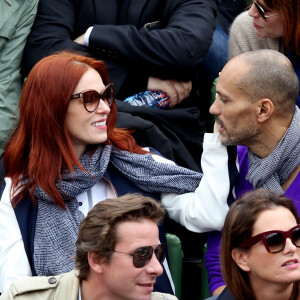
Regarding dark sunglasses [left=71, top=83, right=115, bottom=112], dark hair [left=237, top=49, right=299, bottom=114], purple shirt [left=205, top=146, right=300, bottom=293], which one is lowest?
purple shirt [left=205, top=146, right=300, bottom=293]

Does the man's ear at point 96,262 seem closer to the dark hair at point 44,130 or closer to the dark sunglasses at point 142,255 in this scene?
the dark sunglasses at point 142,255

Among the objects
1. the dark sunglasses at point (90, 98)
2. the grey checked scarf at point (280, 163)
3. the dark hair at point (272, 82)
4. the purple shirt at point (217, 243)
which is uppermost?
the dark hair at point (272, 82)

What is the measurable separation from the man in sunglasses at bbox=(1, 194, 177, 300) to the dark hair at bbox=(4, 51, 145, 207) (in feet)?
2.11

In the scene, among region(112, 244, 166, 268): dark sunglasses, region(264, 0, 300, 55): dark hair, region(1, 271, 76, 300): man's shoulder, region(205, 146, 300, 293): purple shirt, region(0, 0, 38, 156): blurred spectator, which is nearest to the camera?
region(112, 244, 166, 268): dark sunglasses

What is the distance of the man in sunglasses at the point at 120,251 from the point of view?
11.3 feet

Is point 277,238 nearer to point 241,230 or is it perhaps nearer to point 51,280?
point 241,230

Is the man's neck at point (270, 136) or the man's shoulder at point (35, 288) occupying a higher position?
the man's neck at point (270, 136)

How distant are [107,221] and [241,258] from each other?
0.54 metres

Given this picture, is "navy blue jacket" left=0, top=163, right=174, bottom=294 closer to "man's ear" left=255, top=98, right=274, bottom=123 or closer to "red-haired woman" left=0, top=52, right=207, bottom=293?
"red-haired woman" left=0, top=52, right=207, bottom=293

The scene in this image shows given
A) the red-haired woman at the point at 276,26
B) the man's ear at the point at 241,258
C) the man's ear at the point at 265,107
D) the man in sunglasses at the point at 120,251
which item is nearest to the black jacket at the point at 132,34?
the red-haired woman at the point at 276,26

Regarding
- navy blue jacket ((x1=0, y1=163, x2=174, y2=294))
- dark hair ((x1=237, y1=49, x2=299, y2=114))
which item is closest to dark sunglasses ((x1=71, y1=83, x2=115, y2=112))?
navy blue jacket ((x1=0, y1=163, x2=174, y2=294))

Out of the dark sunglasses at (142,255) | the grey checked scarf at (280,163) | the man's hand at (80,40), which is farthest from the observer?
the man's hand at (80,40)

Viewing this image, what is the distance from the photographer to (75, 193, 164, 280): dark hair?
11.4 feet

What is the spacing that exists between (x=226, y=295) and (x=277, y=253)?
305mm
